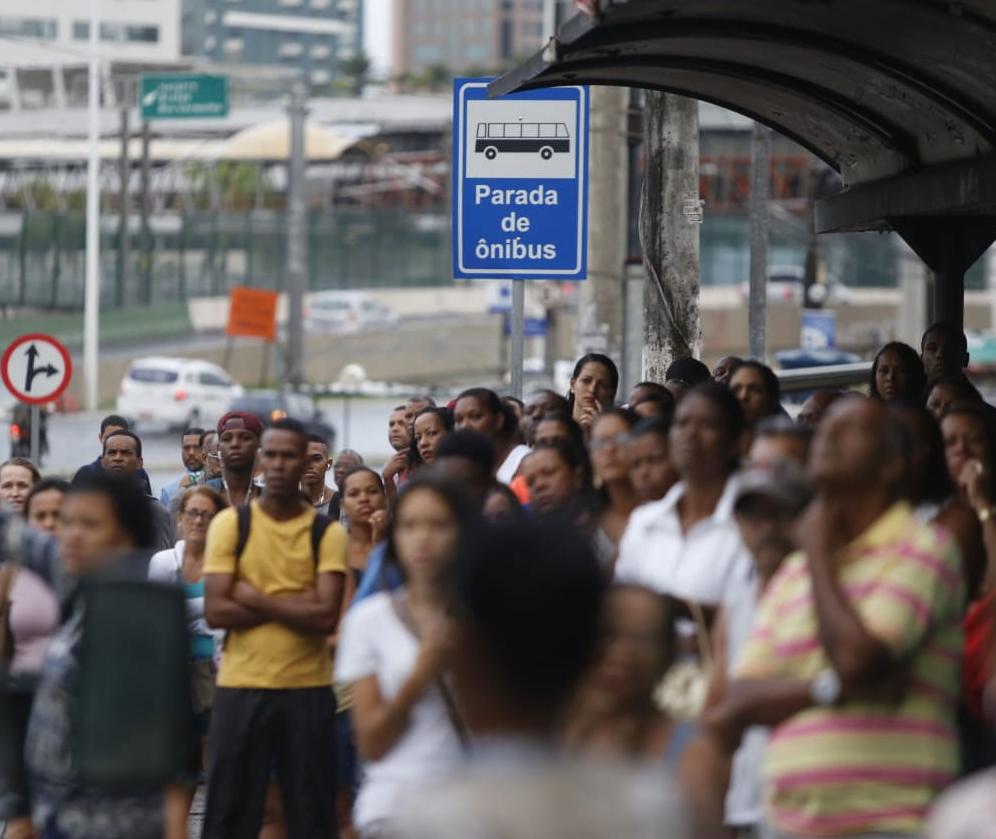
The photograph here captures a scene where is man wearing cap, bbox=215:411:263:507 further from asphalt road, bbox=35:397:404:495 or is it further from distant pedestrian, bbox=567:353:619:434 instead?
asphalt road, bbox=35:397:404:495

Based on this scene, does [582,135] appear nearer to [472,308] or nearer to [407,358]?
[407,358]

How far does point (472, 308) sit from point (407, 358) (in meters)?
5.80

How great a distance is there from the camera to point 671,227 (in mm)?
13539

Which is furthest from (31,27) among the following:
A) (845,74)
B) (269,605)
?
(269,605)

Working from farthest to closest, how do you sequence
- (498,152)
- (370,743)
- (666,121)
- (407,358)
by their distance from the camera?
(407,358) → (666,121) → (498,152) → (370,743)

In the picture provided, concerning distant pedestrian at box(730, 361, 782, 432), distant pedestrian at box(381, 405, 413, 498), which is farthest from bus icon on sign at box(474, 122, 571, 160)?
distant pedestrian at box(730, 361, 782, 432)

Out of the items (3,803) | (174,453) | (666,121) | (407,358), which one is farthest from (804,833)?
(407,358)

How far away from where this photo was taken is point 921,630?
15.1 ft

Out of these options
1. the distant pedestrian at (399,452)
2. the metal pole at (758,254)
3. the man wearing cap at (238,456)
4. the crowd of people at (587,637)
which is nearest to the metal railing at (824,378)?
the metal pole at (758,254)

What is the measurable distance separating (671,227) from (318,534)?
21.7ft

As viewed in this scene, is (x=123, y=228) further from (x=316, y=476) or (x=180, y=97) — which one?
(x=316, y=476)

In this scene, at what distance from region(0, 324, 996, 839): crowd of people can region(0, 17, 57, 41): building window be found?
115288 mm

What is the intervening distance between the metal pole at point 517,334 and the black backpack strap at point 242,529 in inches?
145

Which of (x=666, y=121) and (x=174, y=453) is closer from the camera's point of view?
(x=666, y=121)
